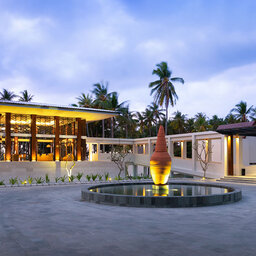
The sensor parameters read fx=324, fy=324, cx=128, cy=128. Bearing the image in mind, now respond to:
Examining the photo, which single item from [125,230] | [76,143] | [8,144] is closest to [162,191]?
[125,230]

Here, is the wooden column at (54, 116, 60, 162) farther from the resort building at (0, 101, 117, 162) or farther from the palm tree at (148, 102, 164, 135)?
the palm tree at (148, 102, 164, 135)

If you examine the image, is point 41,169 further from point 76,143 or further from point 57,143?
point 76,143

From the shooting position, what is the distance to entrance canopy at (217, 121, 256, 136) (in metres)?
20.5

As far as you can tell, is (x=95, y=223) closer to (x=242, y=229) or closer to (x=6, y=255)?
(x=6, y=255)

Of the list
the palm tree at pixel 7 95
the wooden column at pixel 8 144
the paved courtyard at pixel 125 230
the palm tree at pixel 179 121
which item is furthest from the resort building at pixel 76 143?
the palm tree at pixel 179 121

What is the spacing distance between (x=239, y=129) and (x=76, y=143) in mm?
15930

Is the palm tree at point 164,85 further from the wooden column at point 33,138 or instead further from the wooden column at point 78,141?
the wooden column at point 33,138

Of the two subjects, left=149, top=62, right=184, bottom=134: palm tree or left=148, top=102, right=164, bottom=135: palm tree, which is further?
left=148, top=102, right=164, bottom=135: palm tree

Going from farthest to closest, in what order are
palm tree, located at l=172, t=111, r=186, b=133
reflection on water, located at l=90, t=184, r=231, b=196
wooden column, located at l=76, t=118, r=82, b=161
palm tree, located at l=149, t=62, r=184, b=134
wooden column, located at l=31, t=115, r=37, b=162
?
palm tree, located at l=172, t=111, r=186, b=133
palm tree, located at l=149, t=62, r=184, b=134
wooden column, located at l=76, t=118, r=82, b=161
wooden column, located at l=31, t=115, r=37, b=162
reflection on water, located at l=90, t=184, r=231, b=196

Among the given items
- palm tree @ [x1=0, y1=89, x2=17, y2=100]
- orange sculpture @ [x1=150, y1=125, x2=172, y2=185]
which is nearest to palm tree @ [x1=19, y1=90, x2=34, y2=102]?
palm tree @ [x1=0, y1=89, x2=17, y2=100]

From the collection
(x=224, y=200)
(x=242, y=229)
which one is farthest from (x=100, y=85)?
(x=242, y=229)

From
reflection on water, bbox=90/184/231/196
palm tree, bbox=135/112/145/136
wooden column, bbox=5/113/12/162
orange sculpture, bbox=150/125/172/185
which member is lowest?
reflection on water, bbox=90/184/231/196

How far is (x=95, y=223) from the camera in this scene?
7590 mm

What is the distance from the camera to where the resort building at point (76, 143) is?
2352cm
